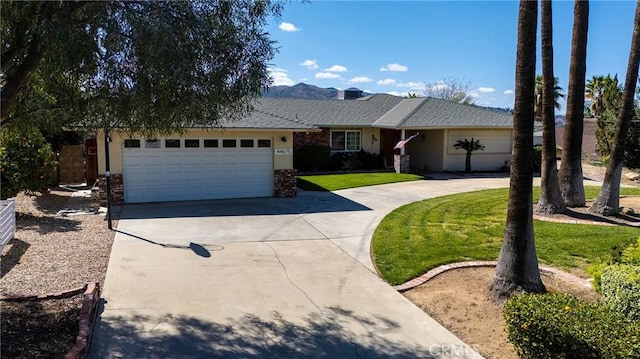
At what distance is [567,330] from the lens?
4.41 m

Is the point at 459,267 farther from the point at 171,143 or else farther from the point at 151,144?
the point at 151,144

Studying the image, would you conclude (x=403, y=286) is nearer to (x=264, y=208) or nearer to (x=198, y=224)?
(x=198, y=224)

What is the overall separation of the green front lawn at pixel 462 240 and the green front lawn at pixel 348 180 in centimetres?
536

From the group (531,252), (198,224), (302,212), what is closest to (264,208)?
(302,212)

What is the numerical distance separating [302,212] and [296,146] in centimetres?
1054

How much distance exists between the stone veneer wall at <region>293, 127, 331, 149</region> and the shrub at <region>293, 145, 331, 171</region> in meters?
0.50

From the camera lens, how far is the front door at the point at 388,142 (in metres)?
26.1

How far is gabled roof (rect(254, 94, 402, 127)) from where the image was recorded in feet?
80.8

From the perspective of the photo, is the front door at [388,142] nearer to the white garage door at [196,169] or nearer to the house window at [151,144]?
the white garage door at [196,169]

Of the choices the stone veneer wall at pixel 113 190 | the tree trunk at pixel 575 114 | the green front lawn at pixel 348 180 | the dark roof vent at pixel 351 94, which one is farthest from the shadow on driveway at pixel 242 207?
the dark roof vent at pixel 351 94

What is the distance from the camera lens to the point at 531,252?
658 centimetres

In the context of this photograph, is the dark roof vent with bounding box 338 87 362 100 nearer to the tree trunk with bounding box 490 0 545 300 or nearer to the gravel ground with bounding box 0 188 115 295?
the gravel ground with bounding box 0 188 115 295

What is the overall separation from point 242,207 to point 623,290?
10425 mm

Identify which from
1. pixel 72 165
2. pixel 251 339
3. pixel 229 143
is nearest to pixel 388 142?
pixel 229 143
